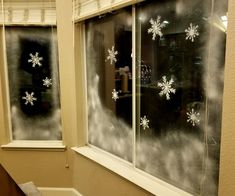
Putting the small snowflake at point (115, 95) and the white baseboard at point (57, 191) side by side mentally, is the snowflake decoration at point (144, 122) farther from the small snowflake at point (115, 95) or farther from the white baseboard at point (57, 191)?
the white baseboard at point (57, 191)

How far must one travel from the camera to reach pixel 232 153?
3.38ft

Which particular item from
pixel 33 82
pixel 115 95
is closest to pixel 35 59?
pixel 33 82

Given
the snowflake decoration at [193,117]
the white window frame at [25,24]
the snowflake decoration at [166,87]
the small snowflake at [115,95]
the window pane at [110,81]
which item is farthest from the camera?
the white window frame at [25,24]

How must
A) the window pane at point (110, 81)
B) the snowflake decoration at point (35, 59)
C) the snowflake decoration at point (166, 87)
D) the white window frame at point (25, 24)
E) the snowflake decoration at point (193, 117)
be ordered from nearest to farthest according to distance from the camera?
1. the snowflake decoration at point (193, 117)
2. the snowflake decoration at point (166, 87)
3. the window pane at point (110, 81)
4. the white window frame at point (25, 24)
5. the snowflake decoration at point (35, 59)

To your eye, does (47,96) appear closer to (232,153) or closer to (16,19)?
(16,19)

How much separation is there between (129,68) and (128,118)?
41 centimetres

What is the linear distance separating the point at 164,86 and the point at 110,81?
0.62 meters

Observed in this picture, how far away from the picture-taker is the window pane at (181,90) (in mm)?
1336

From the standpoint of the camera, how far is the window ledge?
2.57 m

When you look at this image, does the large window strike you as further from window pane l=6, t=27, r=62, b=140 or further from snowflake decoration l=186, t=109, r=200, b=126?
window pane l=6, t=27, r=62, b=140

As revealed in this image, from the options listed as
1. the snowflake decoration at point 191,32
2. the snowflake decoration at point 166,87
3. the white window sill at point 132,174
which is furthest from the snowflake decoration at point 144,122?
the snowflake decoration at point 191,32

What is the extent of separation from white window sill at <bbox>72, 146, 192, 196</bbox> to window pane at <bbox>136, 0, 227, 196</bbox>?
46mm

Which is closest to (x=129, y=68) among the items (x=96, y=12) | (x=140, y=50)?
(x=140, y=50)

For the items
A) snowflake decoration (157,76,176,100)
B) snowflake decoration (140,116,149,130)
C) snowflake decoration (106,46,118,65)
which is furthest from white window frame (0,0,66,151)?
snowflake decoration (157,76,176,100)
